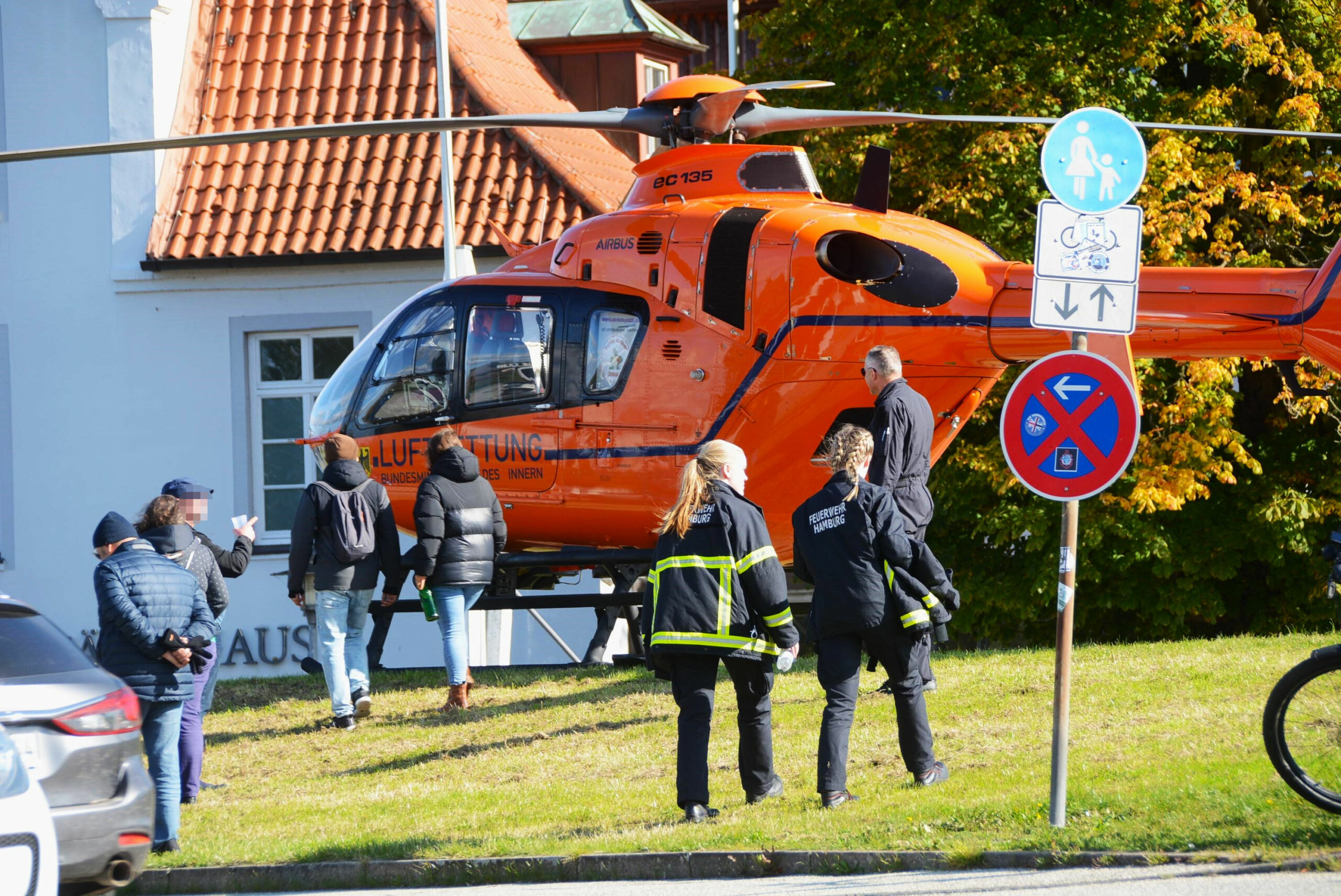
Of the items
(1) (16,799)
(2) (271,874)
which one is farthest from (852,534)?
(1) (16,799)

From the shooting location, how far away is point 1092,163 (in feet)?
23.0

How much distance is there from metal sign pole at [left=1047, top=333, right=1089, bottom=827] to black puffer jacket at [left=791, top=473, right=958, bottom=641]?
0.85 m

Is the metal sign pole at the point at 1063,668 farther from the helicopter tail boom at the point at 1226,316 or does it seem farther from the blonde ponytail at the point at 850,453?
the helicopter tail boom at the point at 1226,316

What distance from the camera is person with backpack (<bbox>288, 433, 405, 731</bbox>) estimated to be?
36.1ft

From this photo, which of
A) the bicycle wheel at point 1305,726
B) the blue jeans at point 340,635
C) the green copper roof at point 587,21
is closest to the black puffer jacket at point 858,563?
the bicycle wheel at point 1305,726

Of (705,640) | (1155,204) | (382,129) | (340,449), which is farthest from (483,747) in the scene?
(1155,204)

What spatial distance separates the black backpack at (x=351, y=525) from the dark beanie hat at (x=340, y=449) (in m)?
0.21

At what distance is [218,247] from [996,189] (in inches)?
356

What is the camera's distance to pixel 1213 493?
18.0 m

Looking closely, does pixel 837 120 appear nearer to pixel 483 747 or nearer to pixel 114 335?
pixel 483 747

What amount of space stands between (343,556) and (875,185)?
4.65 m

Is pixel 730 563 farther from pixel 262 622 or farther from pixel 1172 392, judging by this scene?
pixel 262 622

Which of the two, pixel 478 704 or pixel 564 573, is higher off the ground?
pixel 564 573

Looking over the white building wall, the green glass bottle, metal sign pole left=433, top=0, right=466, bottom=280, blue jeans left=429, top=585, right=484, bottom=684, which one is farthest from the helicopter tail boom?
the white building wall
